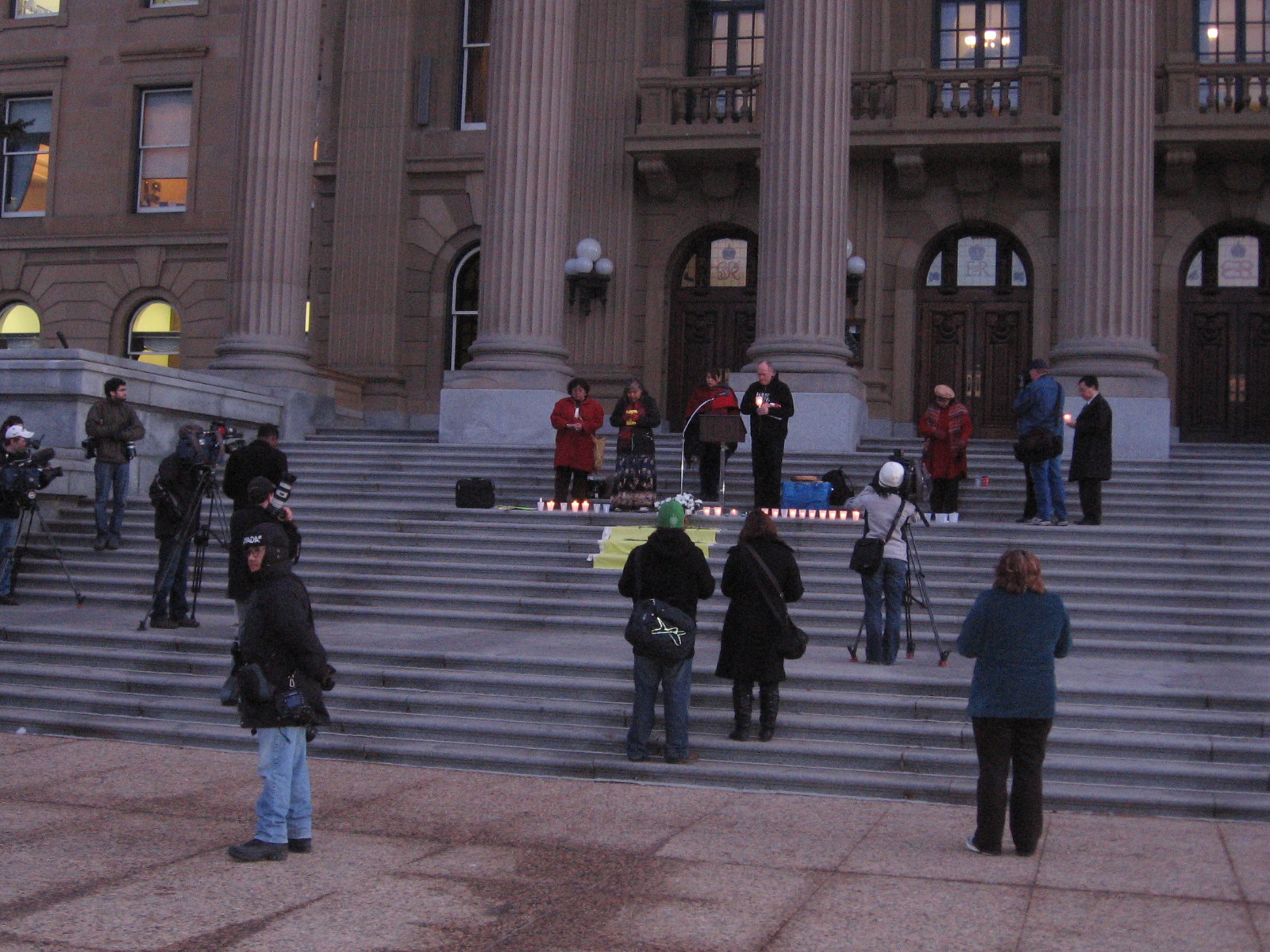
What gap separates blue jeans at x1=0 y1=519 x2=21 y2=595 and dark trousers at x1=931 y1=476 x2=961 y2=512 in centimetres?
1018

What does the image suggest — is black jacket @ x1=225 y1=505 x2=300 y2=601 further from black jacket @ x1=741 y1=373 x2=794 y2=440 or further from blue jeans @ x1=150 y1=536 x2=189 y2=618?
black jacket @ x1=741 y1=373 x2=794 y2=440

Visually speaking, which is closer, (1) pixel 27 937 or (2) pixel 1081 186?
(1) pixel 27 937

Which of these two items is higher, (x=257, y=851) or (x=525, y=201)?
(x=525, y=201)

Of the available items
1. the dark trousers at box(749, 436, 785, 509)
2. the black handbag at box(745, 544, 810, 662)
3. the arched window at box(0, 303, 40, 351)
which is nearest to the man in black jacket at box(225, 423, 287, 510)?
the black handbag at box(745, 544, 810, 662)

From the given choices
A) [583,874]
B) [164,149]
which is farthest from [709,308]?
[583,874]

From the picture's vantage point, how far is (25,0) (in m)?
32.9

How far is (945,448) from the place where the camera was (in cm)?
1719

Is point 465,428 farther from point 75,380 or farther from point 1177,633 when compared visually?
point 1177,633

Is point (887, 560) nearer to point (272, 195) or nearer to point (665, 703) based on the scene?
point (665, 703)

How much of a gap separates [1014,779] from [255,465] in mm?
7598

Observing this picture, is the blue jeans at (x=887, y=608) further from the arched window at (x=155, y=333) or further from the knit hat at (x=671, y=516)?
the arched window at (x=155, y=333)

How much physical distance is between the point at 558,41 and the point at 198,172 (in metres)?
11.6

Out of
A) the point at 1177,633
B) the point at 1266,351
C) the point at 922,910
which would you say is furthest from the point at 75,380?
the point at 1266,351

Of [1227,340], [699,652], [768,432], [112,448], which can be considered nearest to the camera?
[699,652]
